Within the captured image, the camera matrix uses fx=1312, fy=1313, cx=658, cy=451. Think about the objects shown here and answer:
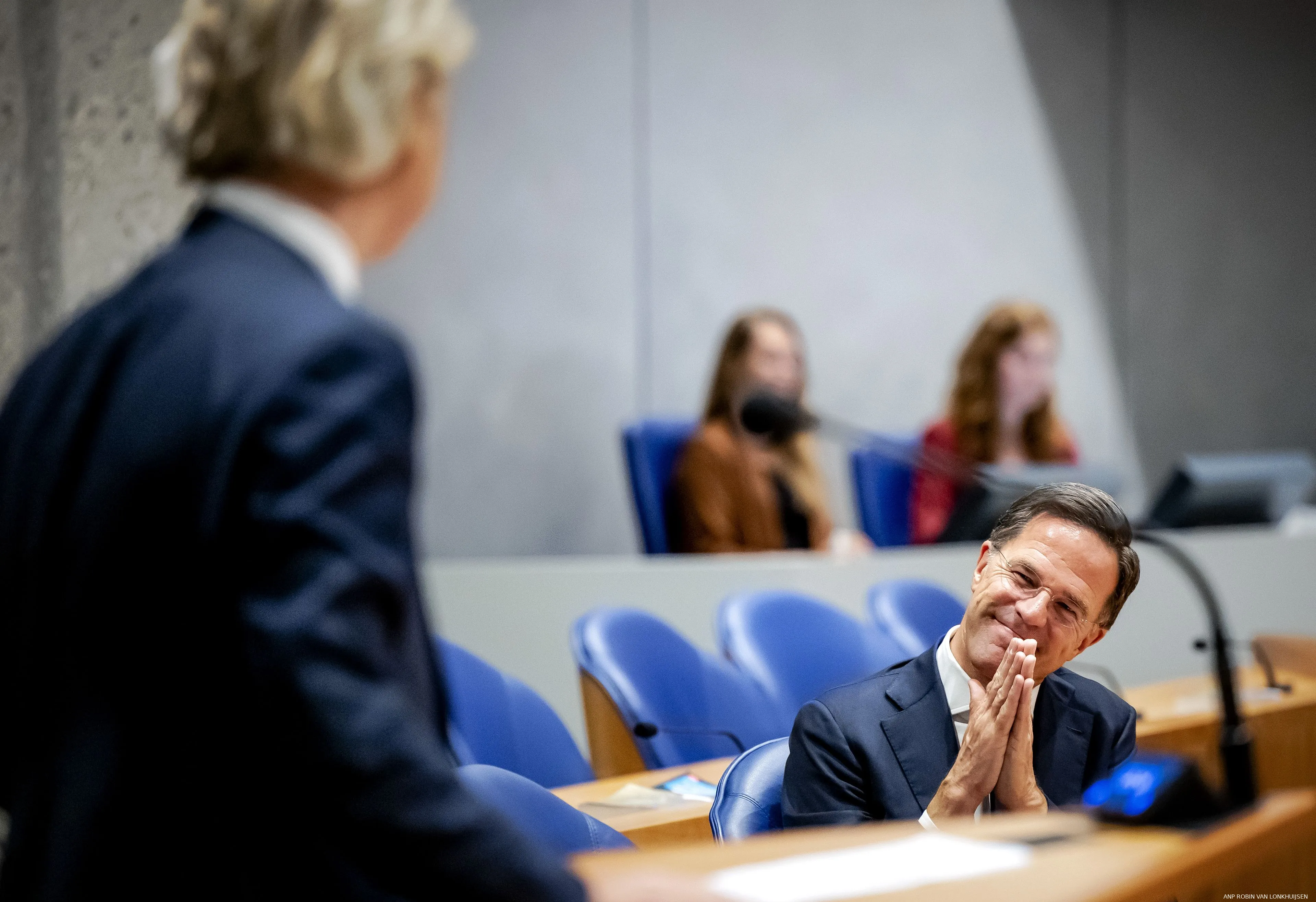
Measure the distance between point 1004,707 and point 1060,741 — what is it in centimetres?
9

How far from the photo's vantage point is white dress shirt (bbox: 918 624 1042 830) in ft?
4.13

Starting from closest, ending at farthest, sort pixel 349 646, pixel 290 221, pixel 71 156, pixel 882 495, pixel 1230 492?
pixel 349 646 → pixel 290 221 → pixel 71 156 → pixel 1230 492 → pixel 882 495

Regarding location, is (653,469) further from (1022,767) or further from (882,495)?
(1022,767)

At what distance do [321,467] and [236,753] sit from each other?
6.2 inches

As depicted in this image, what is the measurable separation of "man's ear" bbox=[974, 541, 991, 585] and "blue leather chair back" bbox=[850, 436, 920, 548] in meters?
2.29

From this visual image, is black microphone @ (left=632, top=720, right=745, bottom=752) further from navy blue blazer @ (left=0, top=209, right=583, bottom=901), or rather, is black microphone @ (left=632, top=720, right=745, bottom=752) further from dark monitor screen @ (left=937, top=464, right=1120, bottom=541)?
navy blue blazer @ (left=0, top=209, right=583, bottom=901)

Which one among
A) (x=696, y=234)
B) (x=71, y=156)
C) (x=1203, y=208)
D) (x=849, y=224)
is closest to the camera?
(x=71, y=156)

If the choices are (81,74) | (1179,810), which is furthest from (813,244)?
(1179,810)

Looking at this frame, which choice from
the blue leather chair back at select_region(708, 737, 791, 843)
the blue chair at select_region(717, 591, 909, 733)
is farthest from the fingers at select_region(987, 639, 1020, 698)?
the blue chair at select_region(717, 591, 909, 733)

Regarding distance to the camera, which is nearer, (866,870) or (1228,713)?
(866,870)

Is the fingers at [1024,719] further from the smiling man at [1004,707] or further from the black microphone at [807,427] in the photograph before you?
the black microphone at [807,427]

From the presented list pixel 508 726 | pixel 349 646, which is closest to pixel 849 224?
pixel 508 726

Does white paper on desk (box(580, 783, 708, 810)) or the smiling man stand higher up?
the smiling man

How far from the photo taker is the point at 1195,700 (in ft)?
4.73
